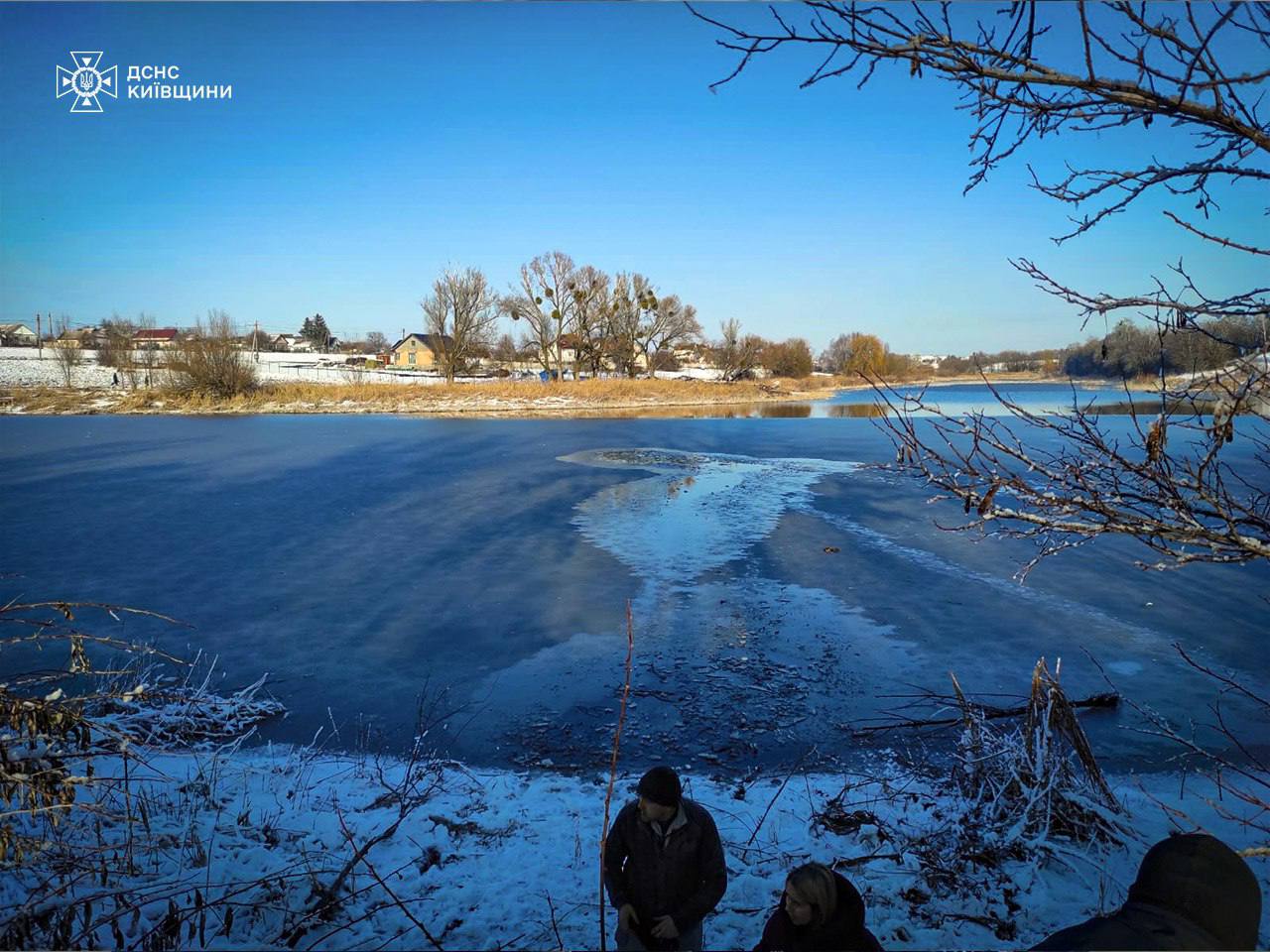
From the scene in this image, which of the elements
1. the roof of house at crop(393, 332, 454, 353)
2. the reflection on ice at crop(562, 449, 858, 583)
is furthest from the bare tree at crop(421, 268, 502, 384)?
the reflection on ice at crop(562, 449, 858, 583)

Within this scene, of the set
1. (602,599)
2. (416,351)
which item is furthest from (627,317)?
(602,599)

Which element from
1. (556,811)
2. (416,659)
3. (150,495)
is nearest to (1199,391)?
(556,811)

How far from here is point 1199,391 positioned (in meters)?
2.87

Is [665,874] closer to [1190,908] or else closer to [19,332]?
[1190,908]

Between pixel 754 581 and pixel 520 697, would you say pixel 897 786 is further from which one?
pixel 754 581

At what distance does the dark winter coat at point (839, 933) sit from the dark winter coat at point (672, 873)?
1.51 ft

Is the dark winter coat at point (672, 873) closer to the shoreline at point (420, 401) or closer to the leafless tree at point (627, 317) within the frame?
the shoreline at point (420, 401)

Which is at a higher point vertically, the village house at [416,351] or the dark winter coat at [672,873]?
the village house at [416,351]

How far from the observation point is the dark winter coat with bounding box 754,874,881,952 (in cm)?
278

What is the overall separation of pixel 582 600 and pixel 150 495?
1235cm

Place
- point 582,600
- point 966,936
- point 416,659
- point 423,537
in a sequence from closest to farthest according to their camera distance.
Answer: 1. point 966,936
2. point 416,659
3. point 582,600
4. point 423,537

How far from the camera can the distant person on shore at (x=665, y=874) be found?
3246 mm

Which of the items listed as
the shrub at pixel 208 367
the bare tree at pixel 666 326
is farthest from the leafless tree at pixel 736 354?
the shrub at pixel 208 367

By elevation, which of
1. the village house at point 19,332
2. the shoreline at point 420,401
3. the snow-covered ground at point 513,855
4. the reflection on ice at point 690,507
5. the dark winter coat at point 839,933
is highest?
the village house at point 19,332
